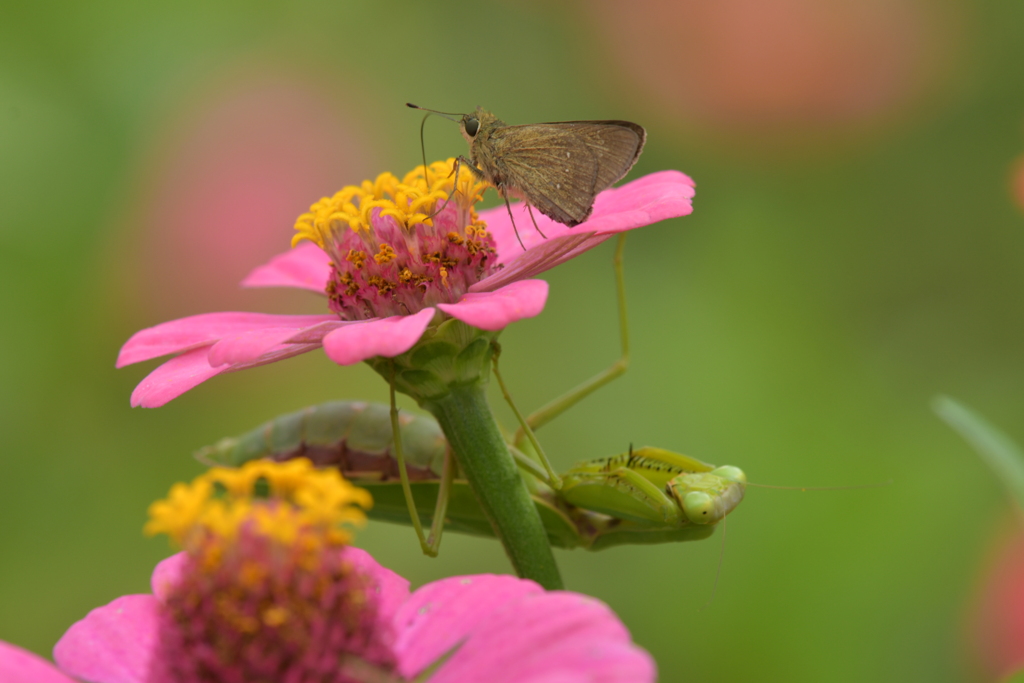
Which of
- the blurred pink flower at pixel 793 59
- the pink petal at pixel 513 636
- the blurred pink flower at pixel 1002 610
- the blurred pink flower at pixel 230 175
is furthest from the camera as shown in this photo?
the blurred pink flower at pixel 793 59

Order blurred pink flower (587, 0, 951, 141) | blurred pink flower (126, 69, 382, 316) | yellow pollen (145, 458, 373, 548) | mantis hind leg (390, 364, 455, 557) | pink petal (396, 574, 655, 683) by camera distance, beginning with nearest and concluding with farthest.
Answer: pink petal (396, 574, 655, 683) < yellow pollen (145, 458, 373, 548) < mantis hind leg (390, 364, 455, 557) < blurred pink flower (126, 69, 382, 316) < blurred pink flower (587, 0, 951, 141)

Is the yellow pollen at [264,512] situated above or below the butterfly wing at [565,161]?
below

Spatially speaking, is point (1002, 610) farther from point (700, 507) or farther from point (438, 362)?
point (438, 362)

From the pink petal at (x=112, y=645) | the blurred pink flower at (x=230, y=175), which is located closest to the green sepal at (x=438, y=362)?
the pink petal at (x=112, y=645)

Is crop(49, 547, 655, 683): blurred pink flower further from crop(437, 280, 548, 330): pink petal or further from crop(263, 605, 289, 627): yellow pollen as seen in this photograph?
crop(437, 280, 548, 330): pink petal

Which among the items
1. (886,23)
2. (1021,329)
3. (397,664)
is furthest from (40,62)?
(1021,329)

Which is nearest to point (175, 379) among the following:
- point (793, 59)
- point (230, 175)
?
point (230, 175)

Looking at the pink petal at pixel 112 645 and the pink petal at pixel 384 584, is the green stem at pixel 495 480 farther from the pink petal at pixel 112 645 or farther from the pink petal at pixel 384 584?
the pink petal at pixel 112 645

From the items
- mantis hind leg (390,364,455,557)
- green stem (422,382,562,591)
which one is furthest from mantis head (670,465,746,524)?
mantis hind leg (390,364,455,557)
